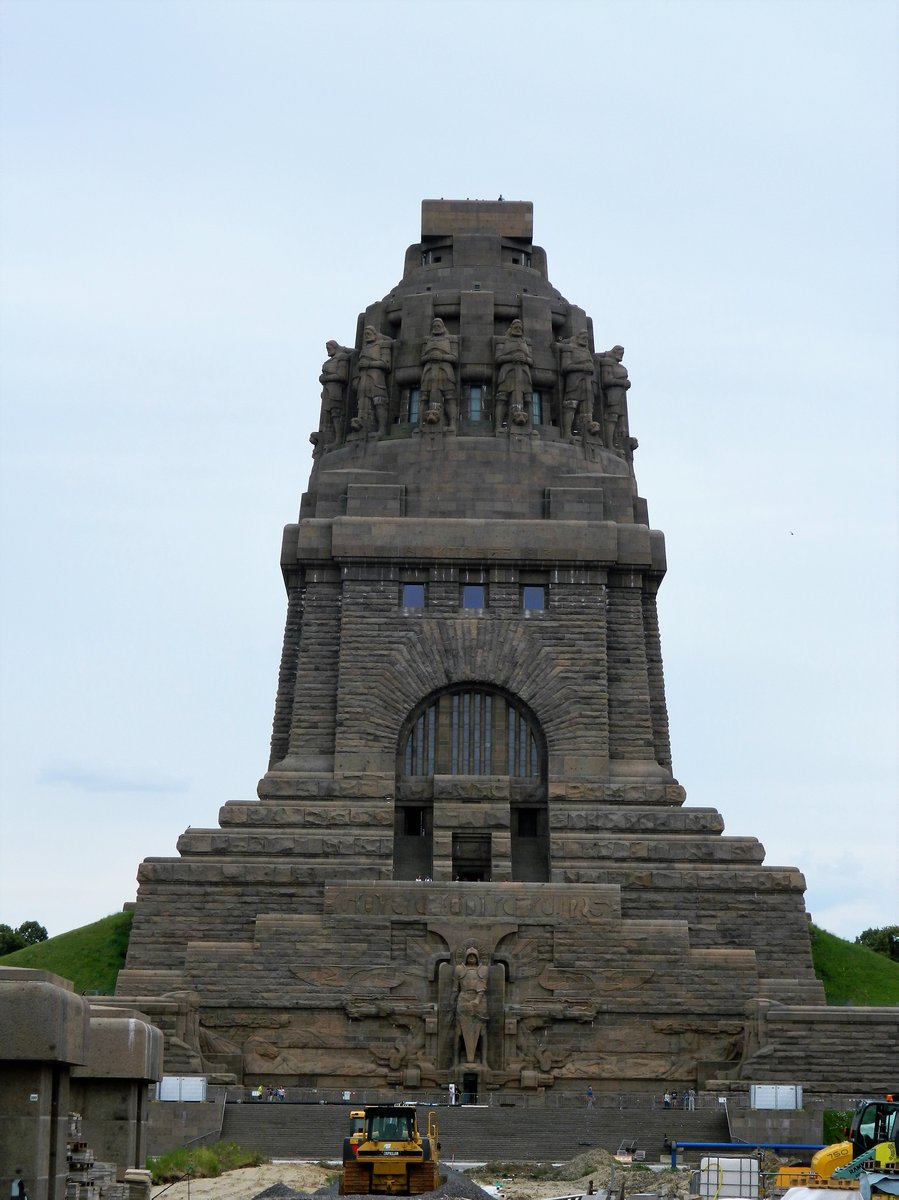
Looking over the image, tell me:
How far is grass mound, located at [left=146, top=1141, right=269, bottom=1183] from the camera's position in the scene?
93.0 feet

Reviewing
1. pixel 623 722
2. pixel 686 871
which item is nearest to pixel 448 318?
pixel 623 722

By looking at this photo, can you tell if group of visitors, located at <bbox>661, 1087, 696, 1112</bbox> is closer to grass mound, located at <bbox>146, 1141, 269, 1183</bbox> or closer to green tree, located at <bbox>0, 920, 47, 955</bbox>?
grass mound, located at <bbox>146, 1141, 269, 1183</bbox>

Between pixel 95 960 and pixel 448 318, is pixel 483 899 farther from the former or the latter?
pixel 448 318

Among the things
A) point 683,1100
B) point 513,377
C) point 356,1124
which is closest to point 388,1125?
point 356,1124

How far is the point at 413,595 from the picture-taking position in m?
49.5

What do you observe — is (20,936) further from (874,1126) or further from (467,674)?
(874,1126)

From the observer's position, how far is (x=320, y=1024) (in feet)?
133

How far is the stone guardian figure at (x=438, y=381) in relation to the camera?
51.9 m

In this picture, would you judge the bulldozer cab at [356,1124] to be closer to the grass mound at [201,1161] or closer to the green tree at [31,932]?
the grass mound at [201,1161]

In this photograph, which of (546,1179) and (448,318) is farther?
(448,318)

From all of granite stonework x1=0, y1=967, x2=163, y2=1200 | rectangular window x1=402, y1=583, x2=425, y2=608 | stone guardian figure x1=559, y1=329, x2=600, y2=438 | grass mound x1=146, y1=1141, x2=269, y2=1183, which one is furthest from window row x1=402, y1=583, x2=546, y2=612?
granite stonework x1=0, y1=967, x2=163, y2=1200

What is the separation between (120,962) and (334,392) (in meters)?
17.0

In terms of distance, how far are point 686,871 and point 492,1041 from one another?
685 centimetres

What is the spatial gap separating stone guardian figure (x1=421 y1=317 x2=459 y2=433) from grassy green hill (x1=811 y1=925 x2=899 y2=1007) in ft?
55.9
